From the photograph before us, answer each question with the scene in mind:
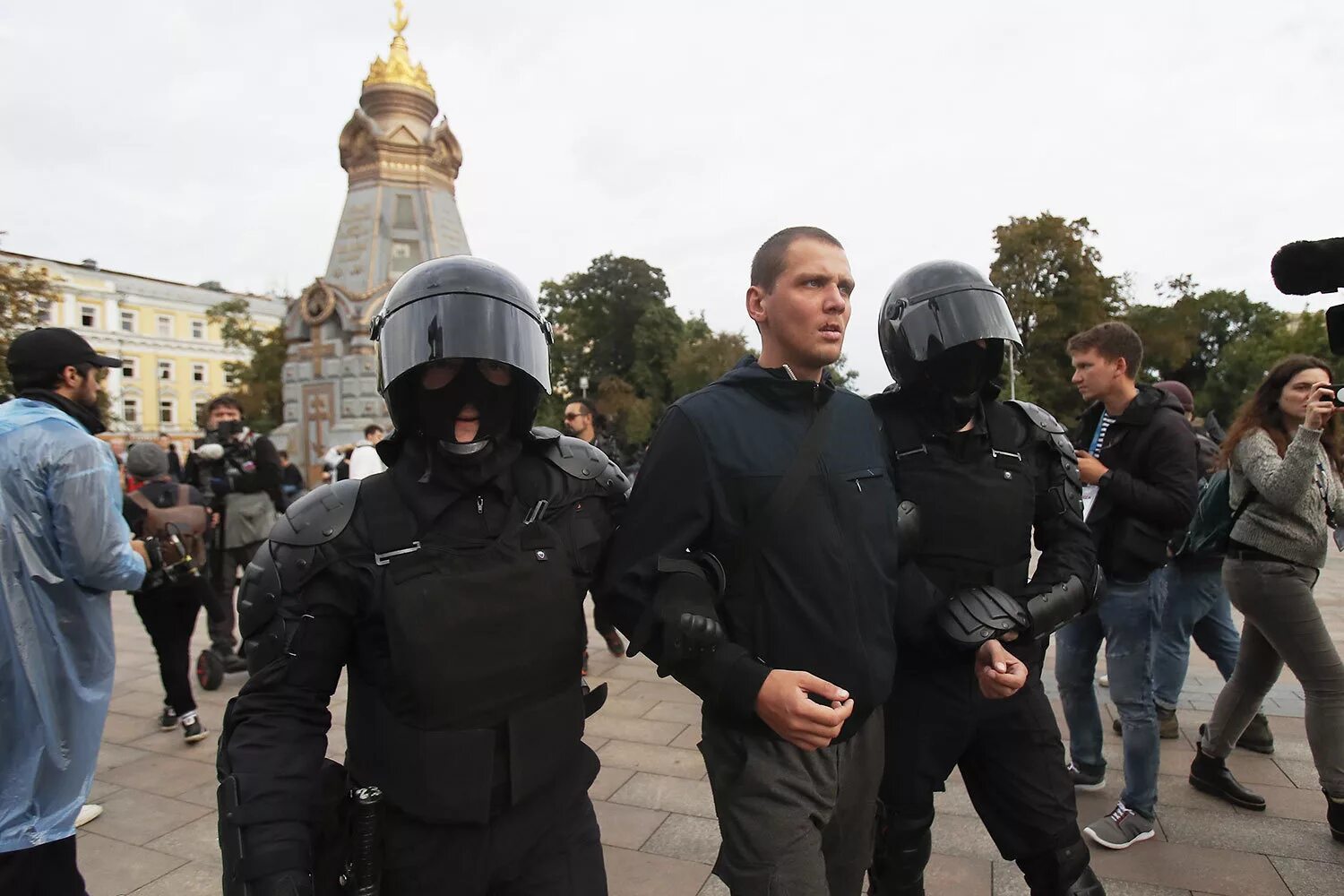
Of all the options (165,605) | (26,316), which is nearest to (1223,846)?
(165,605)

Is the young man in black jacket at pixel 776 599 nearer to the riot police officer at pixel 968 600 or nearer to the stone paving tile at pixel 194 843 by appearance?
the riot police officer at pixel 968 600

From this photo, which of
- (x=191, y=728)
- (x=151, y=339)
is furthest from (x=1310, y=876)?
(x=151, y=339)

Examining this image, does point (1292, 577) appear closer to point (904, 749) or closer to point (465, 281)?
point (904, 749)

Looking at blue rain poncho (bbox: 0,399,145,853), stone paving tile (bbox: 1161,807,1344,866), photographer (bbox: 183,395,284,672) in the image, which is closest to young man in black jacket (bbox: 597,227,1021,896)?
blue rain poncho (bbox: 0,399,145,853)

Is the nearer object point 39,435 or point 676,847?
point 39,435

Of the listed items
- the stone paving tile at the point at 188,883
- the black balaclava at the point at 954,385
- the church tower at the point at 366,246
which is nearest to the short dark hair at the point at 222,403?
the stone paving tile at the point at 188,883

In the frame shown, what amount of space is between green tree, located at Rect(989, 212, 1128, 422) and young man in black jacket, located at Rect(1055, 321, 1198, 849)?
29.8 meters

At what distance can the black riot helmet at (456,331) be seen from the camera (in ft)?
5.58

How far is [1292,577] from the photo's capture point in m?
3.08

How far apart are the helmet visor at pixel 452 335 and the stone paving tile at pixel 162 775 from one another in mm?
3285

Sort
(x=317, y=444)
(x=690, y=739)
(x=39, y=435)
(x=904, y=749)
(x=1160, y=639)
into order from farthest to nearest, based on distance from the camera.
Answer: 1. (x=317, y=444)
2. (x=690, y=739)
3. (x=1160, y=639)
4. (x=39, y=435)
5. (x=904, y=749)

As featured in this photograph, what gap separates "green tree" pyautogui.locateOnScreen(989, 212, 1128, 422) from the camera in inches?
1220

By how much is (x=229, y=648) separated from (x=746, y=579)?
16.9 feet

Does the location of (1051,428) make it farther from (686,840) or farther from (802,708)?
(686,840)
